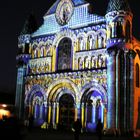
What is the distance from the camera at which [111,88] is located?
3225cm

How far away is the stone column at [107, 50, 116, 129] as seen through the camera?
104 ft

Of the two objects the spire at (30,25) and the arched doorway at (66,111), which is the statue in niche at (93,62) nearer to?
the arched doorway at (66,111)

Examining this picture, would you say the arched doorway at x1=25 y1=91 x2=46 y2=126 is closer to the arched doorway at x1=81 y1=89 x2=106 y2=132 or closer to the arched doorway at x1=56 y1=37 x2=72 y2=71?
the arched doorway at x1=56 y1=37 x2=72 y2=71

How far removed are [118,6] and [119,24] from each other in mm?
1735

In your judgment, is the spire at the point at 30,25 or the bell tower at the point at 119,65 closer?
the bell tower at the point at 119,65

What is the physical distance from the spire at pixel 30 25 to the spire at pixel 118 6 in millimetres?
11342

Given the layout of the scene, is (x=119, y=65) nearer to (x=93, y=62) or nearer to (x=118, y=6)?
(x=93, y=62)

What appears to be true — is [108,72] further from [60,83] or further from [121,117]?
[60,83]

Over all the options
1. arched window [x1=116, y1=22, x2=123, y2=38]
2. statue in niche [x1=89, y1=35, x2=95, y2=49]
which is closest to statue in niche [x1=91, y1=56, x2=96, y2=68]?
statue in niche [x1=89, y1=35, x2=95, y2=49]

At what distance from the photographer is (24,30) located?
42.0 metres

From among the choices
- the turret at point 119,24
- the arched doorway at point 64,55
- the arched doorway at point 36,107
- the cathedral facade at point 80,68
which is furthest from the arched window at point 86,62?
the arched doorway at point 36,107

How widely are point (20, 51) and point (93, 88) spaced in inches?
447

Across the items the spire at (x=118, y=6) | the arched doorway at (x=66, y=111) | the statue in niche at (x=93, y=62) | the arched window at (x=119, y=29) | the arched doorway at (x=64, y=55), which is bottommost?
the arched doorway at (x=66, y=111)

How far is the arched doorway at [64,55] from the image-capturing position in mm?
37278
